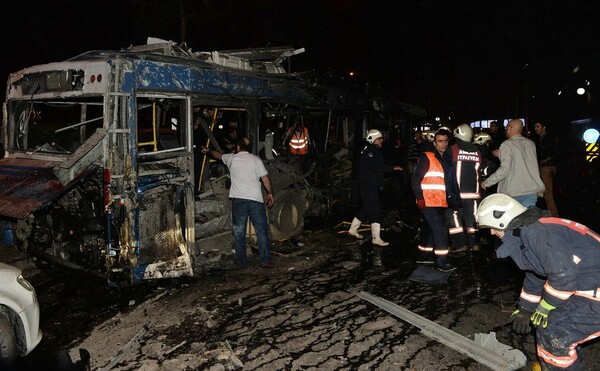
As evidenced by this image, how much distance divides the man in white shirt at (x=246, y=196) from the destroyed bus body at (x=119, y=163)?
0.46m

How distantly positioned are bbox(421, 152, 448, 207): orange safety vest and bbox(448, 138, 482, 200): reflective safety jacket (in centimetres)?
86

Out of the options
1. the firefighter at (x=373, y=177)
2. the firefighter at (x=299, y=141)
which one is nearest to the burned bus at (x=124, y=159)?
the firefighter at (x=299, y=141)

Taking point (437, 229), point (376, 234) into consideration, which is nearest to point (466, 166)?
point (437, 229)

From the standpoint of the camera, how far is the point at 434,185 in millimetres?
5625

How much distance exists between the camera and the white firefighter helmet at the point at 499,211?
3221 mm

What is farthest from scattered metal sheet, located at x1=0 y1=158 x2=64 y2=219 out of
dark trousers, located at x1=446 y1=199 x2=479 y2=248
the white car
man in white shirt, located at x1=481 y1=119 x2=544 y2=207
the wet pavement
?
man in white shirt, located at x1=481 y1=119 x2=544 y2=207

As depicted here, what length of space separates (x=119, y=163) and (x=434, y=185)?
3.69 metres

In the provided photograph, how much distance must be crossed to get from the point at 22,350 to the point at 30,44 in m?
20.0

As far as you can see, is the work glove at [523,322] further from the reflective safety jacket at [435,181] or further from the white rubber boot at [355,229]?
the white rubber boot at [355,229]

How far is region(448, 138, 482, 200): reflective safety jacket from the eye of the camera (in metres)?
6.43

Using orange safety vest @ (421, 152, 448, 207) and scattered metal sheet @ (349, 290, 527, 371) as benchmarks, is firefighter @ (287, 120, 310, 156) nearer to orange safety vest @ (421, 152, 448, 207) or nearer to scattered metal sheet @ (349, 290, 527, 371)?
orange safety vest @ (421, 152, 448, 207)

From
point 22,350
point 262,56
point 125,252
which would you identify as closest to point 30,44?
point 262,56

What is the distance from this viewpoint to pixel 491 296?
Answer: 5070 mm

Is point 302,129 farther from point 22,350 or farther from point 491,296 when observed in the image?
point 22,350
